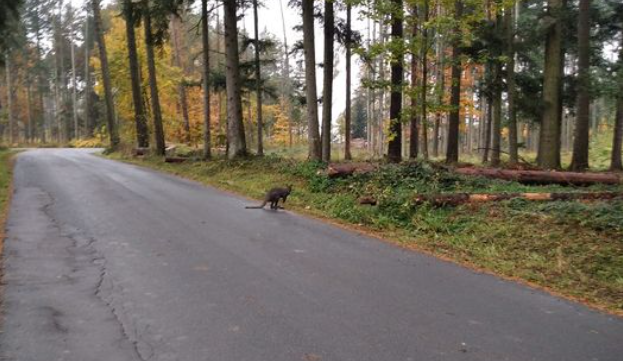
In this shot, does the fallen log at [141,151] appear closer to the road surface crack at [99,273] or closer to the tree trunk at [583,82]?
the road surface crack at [99,273]

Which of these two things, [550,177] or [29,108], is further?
[29,108]

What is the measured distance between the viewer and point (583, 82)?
55.1 ft

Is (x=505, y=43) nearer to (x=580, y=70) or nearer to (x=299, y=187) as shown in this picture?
(x=580, y=70)

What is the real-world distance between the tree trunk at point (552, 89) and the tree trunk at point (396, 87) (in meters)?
4.83

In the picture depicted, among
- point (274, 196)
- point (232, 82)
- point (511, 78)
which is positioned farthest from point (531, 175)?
point (232, 82)

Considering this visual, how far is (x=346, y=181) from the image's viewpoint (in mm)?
13625

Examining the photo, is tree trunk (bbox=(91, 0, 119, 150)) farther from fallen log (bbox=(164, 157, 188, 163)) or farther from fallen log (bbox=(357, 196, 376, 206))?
fallen log (bbox=(357, 196, 376, 206))

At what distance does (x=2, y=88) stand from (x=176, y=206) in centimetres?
7312

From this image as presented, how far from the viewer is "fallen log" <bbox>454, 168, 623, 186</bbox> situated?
40.1 feet

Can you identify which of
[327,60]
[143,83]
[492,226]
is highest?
[143,83]

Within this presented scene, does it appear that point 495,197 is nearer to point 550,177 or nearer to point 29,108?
point 550,177

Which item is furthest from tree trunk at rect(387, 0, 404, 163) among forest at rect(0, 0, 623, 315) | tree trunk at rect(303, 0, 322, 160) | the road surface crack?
the road surface crack

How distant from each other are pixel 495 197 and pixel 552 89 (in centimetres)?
884

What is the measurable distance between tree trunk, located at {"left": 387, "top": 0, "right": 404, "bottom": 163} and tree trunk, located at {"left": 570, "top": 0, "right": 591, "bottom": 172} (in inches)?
233
